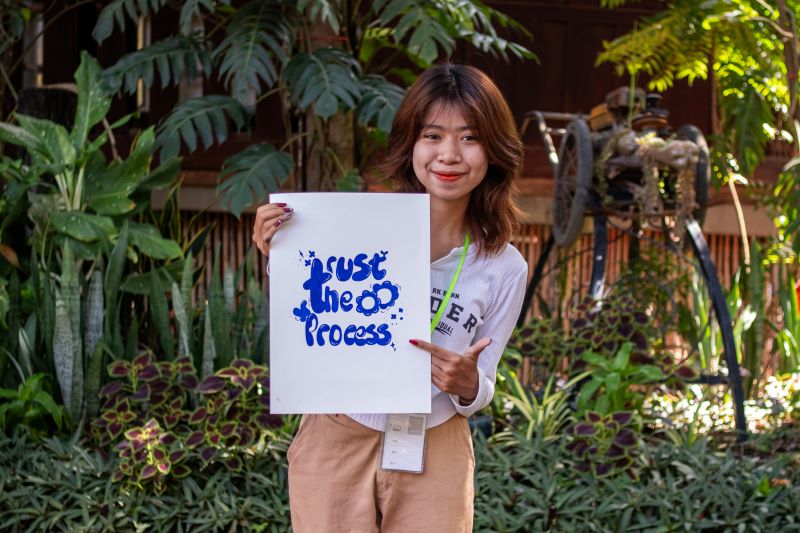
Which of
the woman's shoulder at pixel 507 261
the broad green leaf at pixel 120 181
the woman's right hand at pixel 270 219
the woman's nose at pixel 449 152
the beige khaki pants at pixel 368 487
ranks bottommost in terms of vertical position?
the beige khaki pants at pixel 368 487

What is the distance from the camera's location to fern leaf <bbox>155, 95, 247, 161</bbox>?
173 inches

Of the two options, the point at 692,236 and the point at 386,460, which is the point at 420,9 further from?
the point at 386,460

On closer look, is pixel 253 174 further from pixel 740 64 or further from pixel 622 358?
pixel 740 64

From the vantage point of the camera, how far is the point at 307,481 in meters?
1.84

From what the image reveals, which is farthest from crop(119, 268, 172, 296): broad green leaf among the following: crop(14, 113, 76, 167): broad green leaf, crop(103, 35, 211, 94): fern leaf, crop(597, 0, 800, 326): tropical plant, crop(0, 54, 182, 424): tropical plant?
crop(597, 0, 800, 326): tropical plant

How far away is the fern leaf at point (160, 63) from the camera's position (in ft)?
14.8

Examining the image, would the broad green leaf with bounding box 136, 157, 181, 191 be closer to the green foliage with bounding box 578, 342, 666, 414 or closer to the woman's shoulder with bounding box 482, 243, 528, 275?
the green foliage with bounding box 578, 342, 666, 414

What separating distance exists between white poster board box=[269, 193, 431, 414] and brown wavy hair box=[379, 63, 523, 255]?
0.19 metres

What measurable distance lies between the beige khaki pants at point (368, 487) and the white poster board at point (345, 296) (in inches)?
4.2

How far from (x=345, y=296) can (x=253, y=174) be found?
275 cm

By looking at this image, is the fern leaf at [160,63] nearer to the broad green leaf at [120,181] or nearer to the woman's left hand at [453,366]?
the broad green leaf at [120,181]

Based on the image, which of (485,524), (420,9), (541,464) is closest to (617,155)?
(420,9)

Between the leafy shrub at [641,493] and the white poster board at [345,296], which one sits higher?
the white poster board at [345,296]

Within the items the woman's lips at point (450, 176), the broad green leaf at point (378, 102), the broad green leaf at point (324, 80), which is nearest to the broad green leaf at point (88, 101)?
the broad green leaf at point (324, 80)
